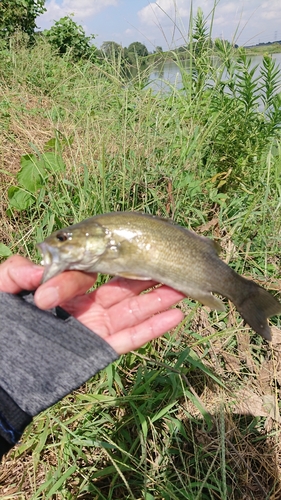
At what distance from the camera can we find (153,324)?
1959 mm

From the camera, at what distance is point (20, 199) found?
11.8 ft

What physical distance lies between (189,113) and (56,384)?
9.93 ft

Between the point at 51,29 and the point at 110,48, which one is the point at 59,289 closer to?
the point at 110,48

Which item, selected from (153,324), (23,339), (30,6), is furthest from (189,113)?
(30,6)

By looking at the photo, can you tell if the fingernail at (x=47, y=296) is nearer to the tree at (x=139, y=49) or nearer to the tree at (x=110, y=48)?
the tree at (x=110, y=48)

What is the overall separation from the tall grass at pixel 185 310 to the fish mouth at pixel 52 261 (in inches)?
38.5

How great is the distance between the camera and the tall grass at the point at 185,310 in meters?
2.38

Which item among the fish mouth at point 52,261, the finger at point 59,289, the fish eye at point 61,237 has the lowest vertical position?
the finger at point 59,289

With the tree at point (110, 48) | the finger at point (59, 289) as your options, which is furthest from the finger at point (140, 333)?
the tree at point (110, 48)

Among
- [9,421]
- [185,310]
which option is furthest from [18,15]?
[9,421]

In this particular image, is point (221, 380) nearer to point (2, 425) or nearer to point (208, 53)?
point (2, 425)

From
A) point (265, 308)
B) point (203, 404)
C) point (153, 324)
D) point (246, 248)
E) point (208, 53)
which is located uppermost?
point (208, 53)

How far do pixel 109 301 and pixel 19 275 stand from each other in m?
0.52

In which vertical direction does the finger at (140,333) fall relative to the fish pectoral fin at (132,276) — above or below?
below
